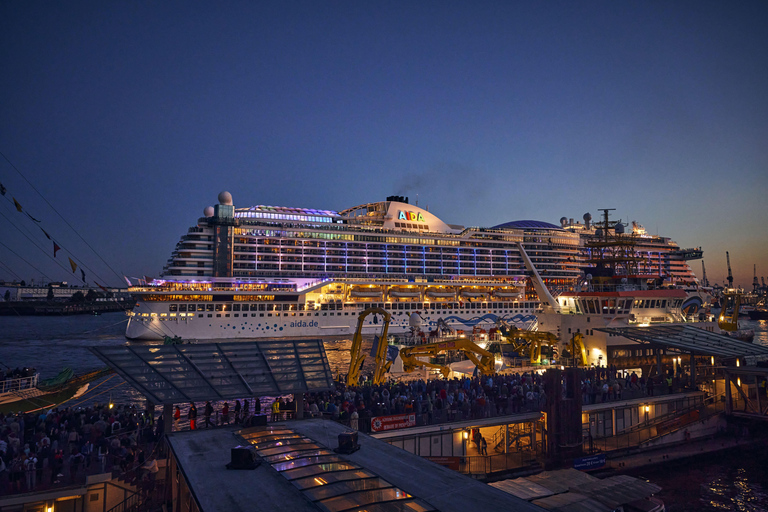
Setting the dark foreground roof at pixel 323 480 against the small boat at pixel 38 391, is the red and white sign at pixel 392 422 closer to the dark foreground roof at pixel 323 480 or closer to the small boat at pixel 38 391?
the dark foreground roof at pixel 323 480

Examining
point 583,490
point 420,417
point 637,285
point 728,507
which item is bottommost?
point 728,507

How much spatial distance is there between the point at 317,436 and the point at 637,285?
3048 centimetres

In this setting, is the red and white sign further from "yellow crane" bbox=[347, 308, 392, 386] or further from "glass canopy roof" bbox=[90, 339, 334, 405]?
"yellow crane" bbox=[347, 308, 392, 386]

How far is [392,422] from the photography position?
16828 mm

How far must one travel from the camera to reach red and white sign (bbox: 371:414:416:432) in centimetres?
1650

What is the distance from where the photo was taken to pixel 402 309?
68.2 metres

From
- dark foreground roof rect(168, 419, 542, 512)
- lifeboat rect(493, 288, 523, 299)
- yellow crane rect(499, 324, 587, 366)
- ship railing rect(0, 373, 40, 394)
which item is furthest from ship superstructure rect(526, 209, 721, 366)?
lifeboat rect(493, 288, 523, 299)

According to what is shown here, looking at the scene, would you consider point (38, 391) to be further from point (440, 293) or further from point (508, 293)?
point (508, 293)

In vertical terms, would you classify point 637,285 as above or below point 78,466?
above

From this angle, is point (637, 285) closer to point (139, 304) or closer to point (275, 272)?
point (275, 272)

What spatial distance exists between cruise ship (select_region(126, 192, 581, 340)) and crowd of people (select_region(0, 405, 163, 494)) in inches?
1175

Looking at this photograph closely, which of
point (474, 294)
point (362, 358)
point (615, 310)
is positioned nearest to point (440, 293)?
point (474, 294)

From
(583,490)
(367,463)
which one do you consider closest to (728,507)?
(583,490)

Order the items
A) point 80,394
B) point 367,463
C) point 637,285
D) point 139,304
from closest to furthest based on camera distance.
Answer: point 367,463 < point 80,394 < point 637,285 < point 139,304
